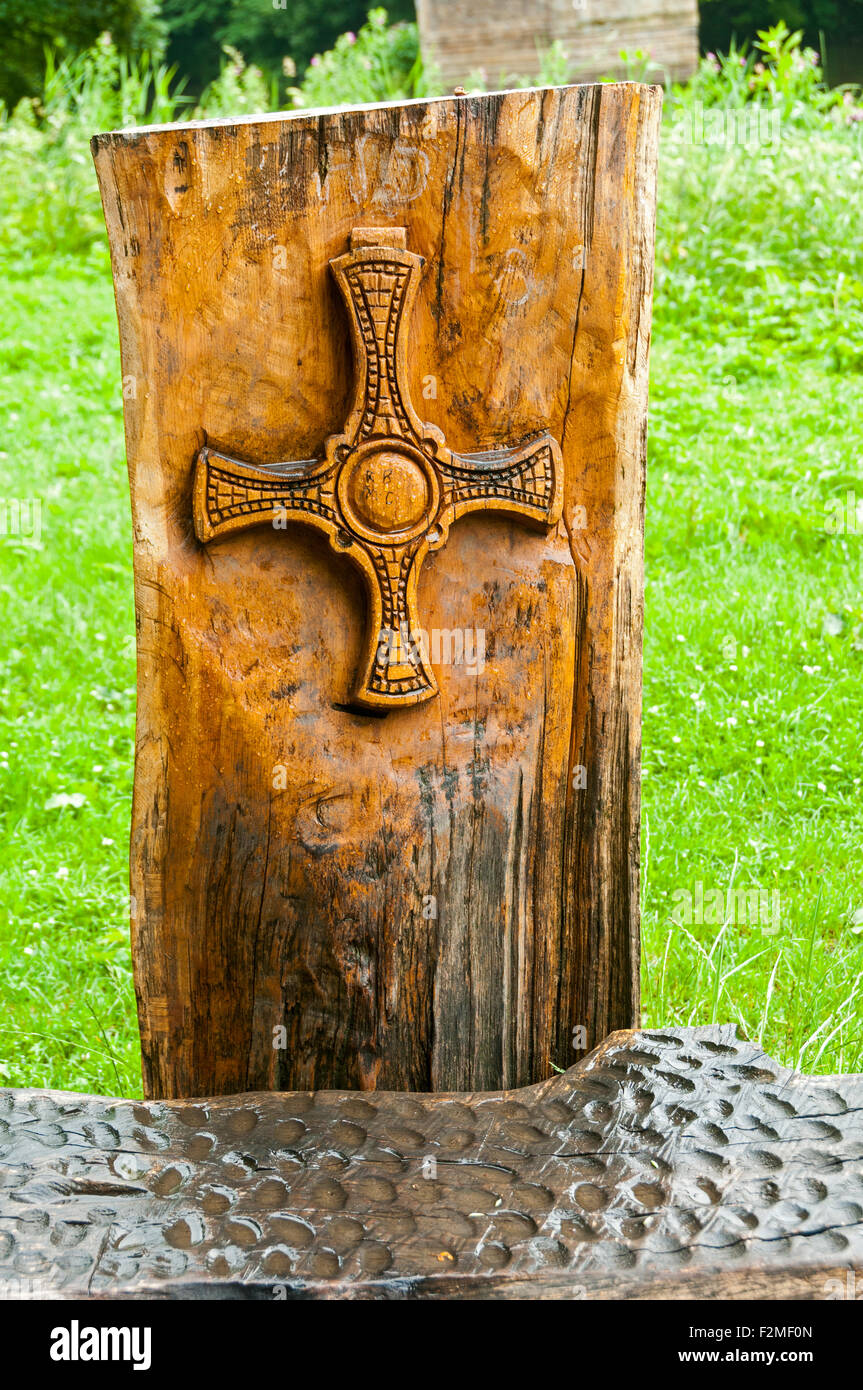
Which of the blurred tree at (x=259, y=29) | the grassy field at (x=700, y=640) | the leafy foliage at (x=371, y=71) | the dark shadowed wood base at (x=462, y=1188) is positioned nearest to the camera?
the dark shadowed wood base at (x=462, y=1188)

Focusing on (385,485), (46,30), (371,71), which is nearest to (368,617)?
(385,485)

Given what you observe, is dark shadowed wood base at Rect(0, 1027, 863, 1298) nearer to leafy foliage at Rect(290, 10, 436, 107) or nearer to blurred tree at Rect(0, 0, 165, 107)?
leafy foliage at Rect(290, 10, 436, 107)

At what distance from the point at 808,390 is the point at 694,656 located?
2.30 metres

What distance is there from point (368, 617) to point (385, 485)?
21 centimetres

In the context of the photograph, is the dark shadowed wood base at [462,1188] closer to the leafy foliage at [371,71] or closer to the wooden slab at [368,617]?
the wooden slab at [368,617]

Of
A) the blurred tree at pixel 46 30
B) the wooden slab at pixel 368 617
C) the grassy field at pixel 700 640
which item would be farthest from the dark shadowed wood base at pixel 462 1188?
the blurred tree at pixel 46 30

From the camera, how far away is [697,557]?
183 inches

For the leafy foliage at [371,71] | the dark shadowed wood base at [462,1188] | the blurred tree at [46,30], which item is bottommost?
the dark shadowed wood base at [462,1188]

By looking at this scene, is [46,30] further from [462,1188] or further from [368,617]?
[462,1188]

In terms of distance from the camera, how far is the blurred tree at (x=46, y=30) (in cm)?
1165

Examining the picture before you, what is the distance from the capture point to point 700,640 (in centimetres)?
417

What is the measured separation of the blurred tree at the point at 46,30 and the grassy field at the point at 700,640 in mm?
5652

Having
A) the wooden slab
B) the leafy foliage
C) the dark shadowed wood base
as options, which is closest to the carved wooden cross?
the wooden slab

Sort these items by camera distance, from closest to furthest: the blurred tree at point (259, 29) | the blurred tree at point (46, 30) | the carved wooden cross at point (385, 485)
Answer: the carved wooden cross at point (385, 485)
the blurred tree at point (46, 30)
the blurred tree at point (259, 29)
